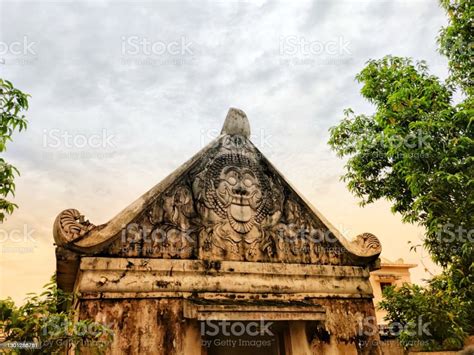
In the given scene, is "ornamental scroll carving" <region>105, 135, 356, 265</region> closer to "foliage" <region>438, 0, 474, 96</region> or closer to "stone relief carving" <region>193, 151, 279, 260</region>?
"stone relief carving" <region>193, 151, 279, 260</region>

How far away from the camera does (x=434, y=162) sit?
9.61m

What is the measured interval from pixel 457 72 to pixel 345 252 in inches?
298

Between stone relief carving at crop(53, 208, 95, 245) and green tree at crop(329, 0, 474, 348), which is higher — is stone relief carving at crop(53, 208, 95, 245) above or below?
below

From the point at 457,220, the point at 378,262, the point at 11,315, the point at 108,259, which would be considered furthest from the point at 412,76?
the point at 11,315

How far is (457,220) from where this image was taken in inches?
357

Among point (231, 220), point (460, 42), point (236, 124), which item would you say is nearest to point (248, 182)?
point (231, 220)

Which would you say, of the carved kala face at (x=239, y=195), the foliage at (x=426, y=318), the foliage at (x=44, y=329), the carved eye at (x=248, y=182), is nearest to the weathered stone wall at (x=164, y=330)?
the foliage at (x=44, y=329)

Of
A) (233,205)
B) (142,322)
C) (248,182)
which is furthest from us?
(248,182)

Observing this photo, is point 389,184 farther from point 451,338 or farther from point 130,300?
point 130,300

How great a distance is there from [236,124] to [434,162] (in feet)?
19.3

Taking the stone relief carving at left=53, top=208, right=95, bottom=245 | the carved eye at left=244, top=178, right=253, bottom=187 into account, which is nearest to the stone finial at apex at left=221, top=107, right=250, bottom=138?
the carved eye at left=244, top=178, right=253, bottom=187

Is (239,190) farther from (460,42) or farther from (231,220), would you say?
(460,42)

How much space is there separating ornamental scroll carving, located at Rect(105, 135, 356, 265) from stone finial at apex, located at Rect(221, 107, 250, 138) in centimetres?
14

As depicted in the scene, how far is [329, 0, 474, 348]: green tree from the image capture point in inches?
344
